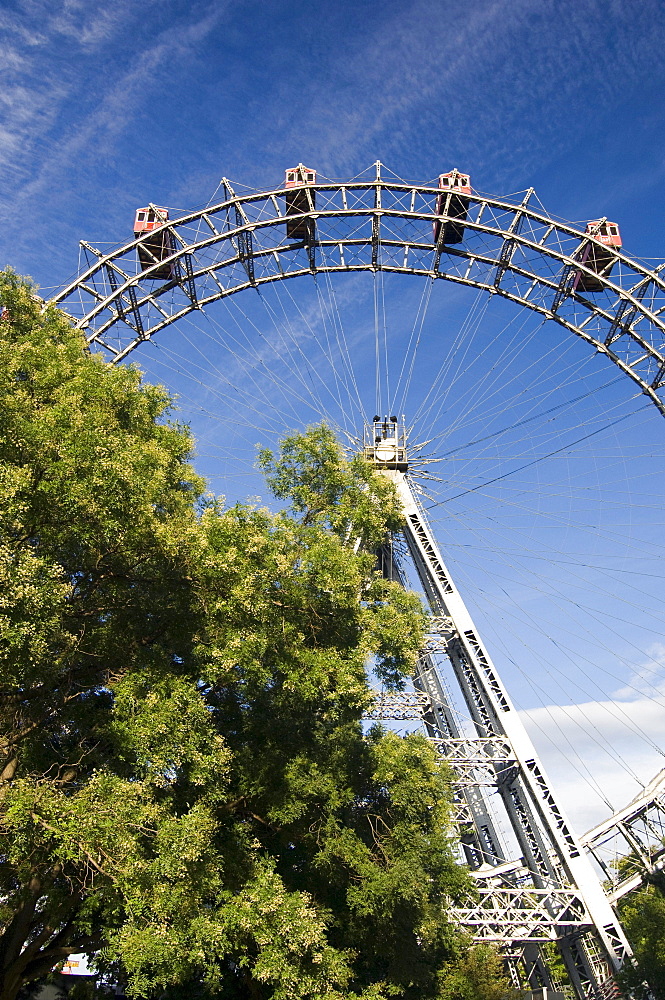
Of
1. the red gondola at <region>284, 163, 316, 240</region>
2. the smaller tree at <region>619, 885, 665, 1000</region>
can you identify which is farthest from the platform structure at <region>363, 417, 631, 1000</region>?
the red gondola at <region>284, 163, 316, 240</region>

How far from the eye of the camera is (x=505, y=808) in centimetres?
2456

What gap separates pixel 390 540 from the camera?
28781 mm

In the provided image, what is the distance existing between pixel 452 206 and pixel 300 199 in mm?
5502

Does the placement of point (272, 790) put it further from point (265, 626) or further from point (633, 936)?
point (633, 936)

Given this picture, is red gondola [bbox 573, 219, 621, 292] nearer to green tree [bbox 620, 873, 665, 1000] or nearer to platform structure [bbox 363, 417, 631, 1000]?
platform structure [bbox 363, 417, 631, 1000]

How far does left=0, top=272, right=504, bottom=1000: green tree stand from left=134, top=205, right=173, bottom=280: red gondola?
10319mm

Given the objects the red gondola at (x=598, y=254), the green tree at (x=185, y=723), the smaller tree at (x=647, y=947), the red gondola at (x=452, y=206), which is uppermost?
the red gondola at (x=452, y=206)

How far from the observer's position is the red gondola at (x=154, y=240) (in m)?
24.9

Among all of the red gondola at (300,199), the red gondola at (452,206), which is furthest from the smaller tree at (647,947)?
the red gondola at (300,199)

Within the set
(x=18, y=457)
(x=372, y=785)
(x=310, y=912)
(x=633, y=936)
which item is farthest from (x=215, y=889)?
(x=633, y=936)

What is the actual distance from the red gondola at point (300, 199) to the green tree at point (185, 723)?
1249cm

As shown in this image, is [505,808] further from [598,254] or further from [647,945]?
[598,254]

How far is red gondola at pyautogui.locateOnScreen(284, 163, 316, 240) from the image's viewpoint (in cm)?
2566

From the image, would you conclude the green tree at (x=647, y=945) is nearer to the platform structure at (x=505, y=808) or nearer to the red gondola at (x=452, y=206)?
the platform structure at (x=505, y=808)
